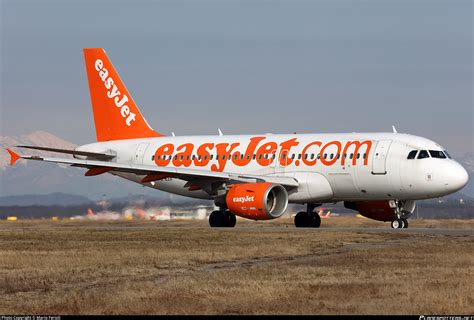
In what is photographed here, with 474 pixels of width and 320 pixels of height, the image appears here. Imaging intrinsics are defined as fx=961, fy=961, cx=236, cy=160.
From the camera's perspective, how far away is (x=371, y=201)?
43031 millimetres

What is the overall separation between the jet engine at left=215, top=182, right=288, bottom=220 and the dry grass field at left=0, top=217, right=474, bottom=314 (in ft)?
16.5

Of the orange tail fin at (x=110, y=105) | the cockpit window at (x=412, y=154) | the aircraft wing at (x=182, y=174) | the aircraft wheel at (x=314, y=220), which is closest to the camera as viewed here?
the cockpit window at (x=412, y=154)

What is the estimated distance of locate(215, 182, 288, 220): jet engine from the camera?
38.1m

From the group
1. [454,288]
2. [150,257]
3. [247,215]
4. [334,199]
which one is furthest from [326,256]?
[334,199]

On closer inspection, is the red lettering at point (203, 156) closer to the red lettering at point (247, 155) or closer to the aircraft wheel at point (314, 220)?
the red lettering at point (247, 155)

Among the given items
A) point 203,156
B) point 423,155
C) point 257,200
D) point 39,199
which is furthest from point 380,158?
point 39,199

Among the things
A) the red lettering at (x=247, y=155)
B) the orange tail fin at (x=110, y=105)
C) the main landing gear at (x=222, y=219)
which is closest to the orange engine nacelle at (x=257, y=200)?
the main landing gear at (x=222, y=219)

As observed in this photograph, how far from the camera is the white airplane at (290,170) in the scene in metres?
38.9

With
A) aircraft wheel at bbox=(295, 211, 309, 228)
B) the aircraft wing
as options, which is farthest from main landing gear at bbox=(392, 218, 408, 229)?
aircraft wheel at bbox=(295, 211, 309, 228)

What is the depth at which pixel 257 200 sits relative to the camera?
1500 inches

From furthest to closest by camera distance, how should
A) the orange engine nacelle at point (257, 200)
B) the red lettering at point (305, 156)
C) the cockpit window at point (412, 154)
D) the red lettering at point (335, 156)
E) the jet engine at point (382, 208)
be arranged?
the jet engine at point (382, 208)
the red lettering at point (305, 156)
the red lettering at point (335, 156)
the cockpit window at point (412, 154)
the orange engine nacelle at point (257, 200)

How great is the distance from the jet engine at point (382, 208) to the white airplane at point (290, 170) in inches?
1.7

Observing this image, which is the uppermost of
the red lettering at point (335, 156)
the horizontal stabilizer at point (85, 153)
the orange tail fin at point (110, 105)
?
the orange tail fin at point (110, 105)

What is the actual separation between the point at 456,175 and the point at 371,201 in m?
5.32
